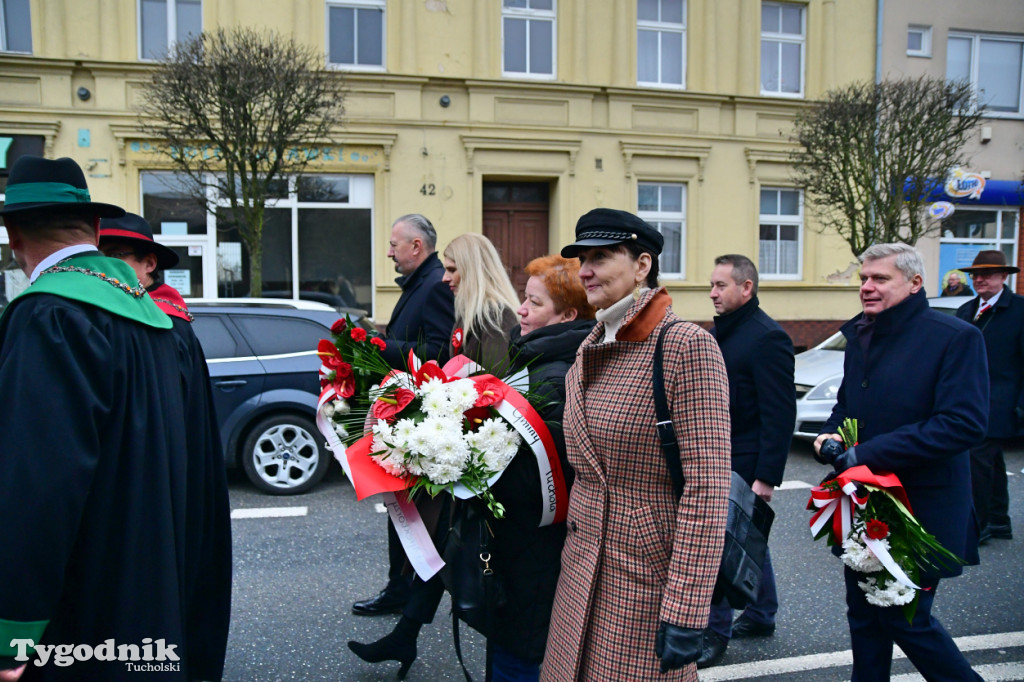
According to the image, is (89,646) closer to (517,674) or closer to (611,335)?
(517,674)

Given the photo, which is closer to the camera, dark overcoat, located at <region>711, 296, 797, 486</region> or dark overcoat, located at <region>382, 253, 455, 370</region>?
dark overcoat, located at <region>711, 296, 797, 486</region>

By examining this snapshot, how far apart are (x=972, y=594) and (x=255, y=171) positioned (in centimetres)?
943

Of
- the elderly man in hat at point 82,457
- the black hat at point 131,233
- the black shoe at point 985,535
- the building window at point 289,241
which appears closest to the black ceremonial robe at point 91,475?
the elderly man in hat at point 82,457

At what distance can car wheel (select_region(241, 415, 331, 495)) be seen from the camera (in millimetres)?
6594

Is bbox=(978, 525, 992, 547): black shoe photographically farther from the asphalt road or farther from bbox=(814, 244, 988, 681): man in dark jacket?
bbox=(814, 244, 988, 681): man in dark jacket

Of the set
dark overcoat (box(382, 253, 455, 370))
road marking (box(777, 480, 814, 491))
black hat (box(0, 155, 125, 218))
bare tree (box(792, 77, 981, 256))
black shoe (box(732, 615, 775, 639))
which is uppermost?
bare tree (box(792, 77, 981, 256))

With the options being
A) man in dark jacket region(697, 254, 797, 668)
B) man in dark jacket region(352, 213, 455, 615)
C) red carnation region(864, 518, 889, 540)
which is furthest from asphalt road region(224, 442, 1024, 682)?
red carnation region(864, 518, 889, 540)

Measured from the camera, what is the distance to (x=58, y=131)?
484 inches

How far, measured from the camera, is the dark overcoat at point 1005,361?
519cm

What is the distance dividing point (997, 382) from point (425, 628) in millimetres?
4352

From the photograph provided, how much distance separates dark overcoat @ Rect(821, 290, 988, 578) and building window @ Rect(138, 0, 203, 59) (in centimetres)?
1311

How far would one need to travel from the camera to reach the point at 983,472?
200 inches

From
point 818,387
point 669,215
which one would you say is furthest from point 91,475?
point 669,215

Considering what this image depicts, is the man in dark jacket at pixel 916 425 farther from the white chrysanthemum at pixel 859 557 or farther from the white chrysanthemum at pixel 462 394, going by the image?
the white chrysanthemum at pixel 462 394
